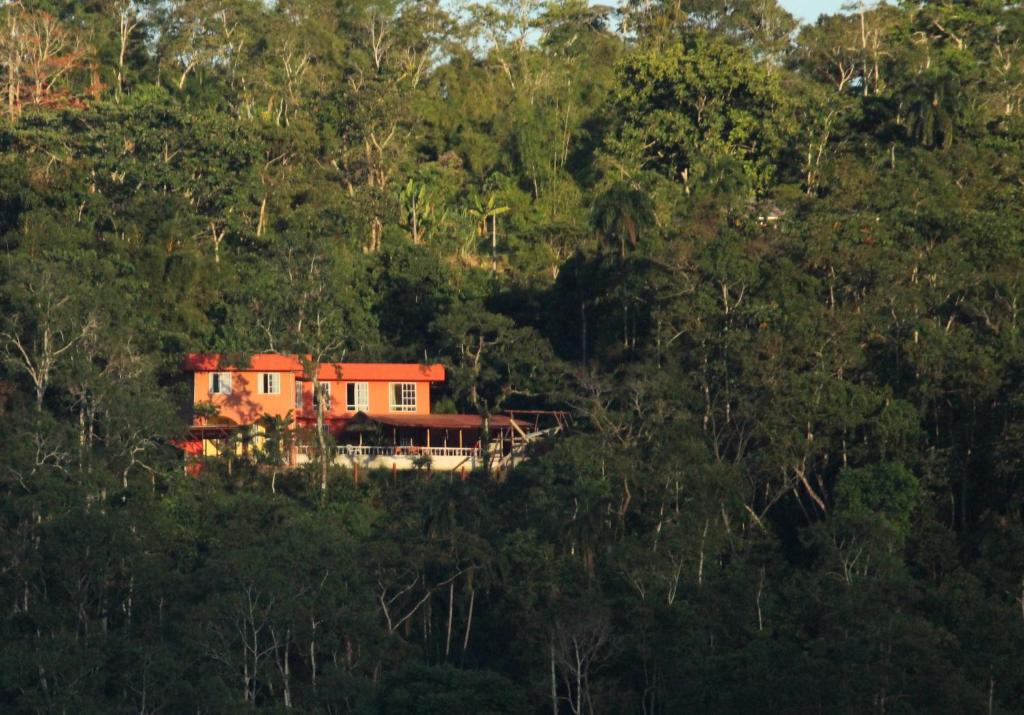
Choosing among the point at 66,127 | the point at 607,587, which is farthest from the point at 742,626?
the point at 66,127

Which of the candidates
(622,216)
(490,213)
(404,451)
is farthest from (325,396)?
(490,213)

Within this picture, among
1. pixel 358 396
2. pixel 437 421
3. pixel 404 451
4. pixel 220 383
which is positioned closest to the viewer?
pixel 404 451

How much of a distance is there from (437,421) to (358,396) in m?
3.09

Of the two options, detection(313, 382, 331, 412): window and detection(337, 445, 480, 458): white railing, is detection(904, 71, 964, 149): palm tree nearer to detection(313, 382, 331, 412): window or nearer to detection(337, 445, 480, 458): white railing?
detection(337, 445, 480, 458): white railing

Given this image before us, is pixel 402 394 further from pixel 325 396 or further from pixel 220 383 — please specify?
pixel 220 383

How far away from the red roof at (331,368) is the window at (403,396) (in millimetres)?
204

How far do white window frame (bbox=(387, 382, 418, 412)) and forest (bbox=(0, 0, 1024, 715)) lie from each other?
55.3 inches

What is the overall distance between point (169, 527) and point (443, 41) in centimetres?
3374

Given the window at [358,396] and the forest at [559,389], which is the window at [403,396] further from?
the forest at [559,389]

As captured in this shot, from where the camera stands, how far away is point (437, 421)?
49656 mm

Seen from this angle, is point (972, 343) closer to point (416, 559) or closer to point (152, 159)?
point (416, 559)

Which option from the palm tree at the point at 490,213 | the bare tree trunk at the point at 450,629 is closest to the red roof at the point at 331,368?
the bare tree trunk at the point at 450,629

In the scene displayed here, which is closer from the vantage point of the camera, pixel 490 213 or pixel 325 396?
pixel 325 396

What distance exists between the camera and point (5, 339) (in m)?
46.0
